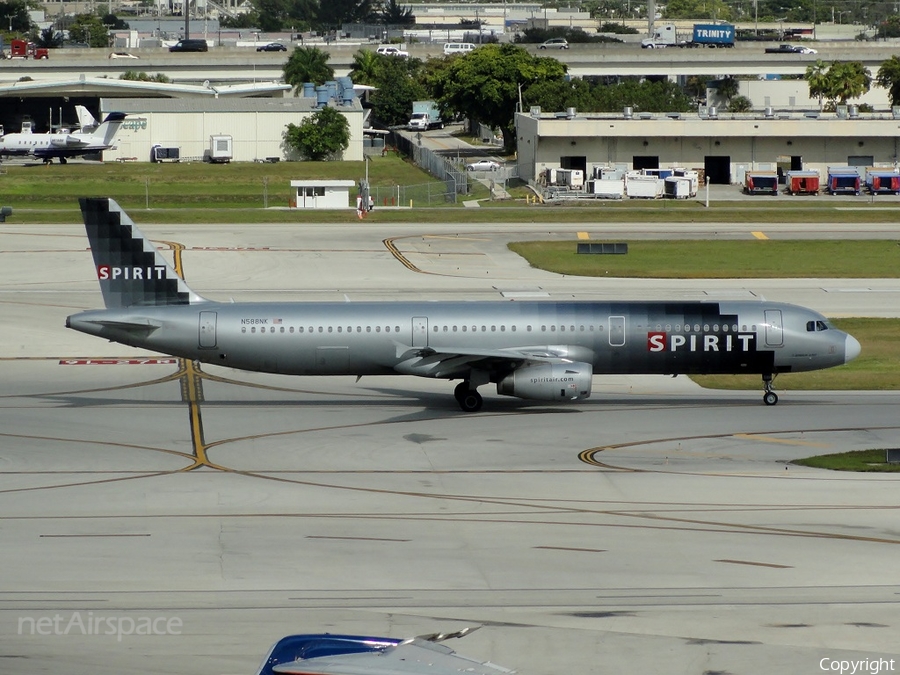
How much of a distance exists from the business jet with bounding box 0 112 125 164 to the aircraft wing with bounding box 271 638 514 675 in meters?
Answer: 128

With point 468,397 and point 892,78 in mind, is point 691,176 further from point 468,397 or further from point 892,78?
point 468,397

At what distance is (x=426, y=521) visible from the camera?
1217 inches

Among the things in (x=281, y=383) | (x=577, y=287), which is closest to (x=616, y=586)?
(x=281, y=383)

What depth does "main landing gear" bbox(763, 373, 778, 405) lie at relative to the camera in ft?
150

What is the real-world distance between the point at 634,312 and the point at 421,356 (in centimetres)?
812

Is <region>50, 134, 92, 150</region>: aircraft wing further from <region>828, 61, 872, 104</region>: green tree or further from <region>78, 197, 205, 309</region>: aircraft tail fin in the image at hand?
<region>78, 197, 205, 309</region>: aircraft tail fin

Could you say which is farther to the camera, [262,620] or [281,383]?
[281,383]

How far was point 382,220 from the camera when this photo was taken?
98.8 metres

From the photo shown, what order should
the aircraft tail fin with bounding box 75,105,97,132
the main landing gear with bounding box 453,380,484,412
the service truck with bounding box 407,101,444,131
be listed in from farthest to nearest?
the service truck with bounding box 407,101,444,131, the aircraft tail fin with bounding box 75,105,97,132, the main landing gear with bounding box 453,380,484,412

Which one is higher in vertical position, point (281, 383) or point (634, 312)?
point (634, 312)

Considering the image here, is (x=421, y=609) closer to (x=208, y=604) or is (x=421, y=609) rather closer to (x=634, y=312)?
(x=208, y=604)

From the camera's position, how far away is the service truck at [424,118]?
184 metres

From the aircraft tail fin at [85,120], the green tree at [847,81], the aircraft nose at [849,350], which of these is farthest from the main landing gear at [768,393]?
the green tree at [847,81]

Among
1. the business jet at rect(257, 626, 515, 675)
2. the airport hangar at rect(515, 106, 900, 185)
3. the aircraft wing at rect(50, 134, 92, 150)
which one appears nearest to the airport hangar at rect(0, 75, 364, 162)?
the aircraft wing at rect(50, 134, 92, 150)
